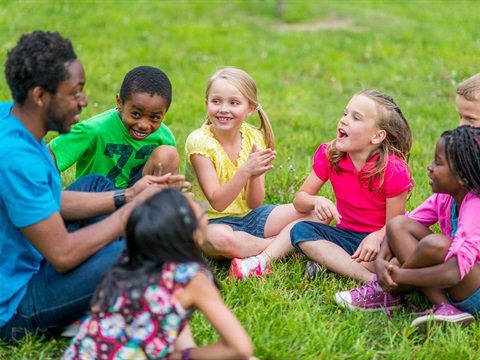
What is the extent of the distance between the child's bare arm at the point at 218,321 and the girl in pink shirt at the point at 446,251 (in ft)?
3.73

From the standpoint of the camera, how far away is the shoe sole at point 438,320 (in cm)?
323

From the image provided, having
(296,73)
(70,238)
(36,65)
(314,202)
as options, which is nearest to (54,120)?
(36,65)

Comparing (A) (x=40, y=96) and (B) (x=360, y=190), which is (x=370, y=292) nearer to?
(B) (x=360, y=190)

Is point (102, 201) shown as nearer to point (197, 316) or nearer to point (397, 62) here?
point (197, 316)

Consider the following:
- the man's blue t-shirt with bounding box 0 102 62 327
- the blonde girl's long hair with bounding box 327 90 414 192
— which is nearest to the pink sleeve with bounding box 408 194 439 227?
the blonde girl's long hair with bounding box 327 90 414 192

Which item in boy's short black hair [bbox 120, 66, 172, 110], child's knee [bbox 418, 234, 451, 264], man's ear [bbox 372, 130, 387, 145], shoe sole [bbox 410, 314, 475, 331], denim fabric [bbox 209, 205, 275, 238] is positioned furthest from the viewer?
denim fabric [bbox 209, 205, 275, 238]

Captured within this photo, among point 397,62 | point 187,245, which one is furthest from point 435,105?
point 187,245

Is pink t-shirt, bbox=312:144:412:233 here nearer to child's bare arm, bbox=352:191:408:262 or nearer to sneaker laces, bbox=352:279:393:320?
child's bare arm, bbox=352:191:408:262

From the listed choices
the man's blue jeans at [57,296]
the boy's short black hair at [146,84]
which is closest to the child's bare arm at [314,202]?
the boy's short black hair at [146,84]

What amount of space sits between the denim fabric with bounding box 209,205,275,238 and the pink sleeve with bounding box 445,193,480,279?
1329mm

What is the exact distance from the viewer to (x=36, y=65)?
9.21 ft

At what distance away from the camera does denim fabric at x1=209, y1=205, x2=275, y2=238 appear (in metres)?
4.20

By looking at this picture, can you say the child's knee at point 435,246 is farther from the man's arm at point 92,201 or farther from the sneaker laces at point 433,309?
the man's arm at point 92,201

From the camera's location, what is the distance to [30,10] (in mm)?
8859
